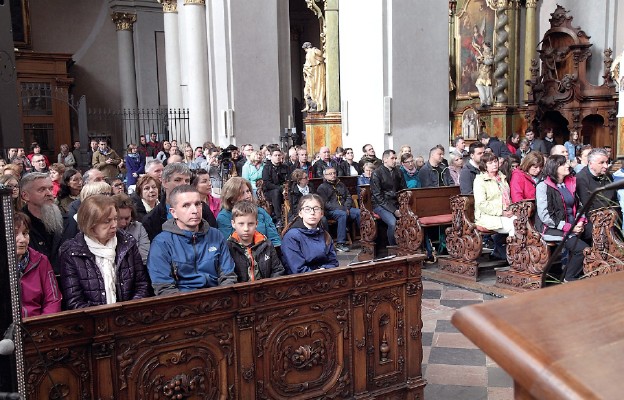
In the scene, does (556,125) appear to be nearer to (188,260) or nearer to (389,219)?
(389,219)

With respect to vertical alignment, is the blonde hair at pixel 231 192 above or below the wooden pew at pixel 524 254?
above

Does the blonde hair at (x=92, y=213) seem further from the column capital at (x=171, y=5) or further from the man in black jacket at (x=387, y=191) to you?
the column capital at (x=171, y=5)

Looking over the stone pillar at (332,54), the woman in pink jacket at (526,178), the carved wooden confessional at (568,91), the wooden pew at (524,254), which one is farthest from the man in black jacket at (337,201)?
the carved wooden confessional at (568,91)

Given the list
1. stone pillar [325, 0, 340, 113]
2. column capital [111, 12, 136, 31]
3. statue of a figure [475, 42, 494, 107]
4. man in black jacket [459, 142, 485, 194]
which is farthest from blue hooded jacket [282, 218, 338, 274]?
column capital [111, 12, 136, 31]

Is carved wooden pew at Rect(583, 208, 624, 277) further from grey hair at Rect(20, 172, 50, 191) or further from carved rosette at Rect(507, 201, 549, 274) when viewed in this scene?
grey hair at Rect(20, 172, 50, 191)

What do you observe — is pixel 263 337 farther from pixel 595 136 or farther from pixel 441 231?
pixel 595 136

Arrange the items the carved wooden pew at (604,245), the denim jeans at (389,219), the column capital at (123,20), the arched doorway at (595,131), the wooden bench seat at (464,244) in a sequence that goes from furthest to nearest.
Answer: the column capital at (123,20), the arched doorway at (595,131), the denim jeans at (389,219), the wooden bench seat at (464,244), the carved wooden pew at (604,245)

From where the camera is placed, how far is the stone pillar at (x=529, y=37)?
19.2 metres

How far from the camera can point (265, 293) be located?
334 cm

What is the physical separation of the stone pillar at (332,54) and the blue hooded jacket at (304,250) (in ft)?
43.8

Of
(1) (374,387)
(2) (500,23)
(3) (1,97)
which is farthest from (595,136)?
(3) (1,97)

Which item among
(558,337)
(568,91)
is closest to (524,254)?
(558,337)

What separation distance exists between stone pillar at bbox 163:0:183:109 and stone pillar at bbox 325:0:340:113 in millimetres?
4504

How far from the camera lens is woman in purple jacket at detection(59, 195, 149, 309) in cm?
335
